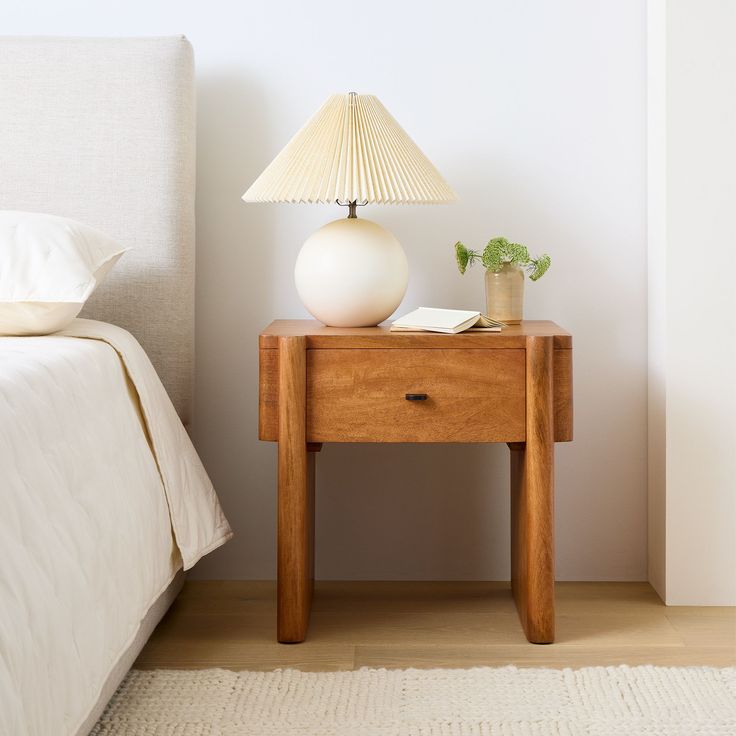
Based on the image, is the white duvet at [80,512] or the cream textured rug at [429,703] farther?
the cream textured rug at [429,703]

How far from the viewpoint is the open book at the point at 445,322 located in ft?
5.14

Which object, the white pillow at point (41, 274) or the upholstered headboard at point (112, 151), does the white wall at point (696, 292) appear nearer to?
the upholstered headboard at point (112, 151)

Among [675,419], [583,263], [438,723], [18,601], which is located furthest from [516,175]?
[18,601]

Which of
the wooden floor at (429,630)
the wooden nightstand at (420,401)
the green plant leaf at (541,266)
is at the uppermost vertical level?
the green plant leaf at (541,266)

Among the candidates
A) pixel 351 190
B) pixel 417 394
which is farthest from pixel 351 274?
pixel 417 394

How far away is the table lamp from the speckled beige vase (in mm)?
187

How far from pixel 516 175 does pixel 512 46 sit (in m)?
0.28

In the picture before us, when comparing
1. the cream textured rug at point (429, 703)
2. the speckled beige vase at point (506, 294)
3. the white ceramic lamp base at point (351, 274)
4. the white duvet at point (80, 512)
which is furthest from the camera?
the speckled beige vase at point (506, 294)

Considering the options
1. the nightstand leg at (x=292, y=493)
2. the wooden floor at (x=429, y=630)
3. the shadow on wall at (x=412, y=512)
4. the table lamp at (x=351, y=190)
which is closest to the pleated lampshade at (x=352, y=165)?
the table lamp at (x=351, y=190)

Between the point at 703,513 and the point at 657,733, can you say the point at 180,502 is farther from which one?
the point at 703,513

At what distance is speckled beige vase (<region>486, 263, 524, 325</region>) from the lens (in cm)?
172

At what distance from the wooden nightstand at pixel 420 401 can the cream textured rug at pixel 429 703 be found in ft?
0.61

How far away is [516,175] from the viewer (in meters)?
1.90

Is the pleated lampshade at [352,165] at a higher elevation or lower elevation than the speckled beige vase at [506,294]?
higher
